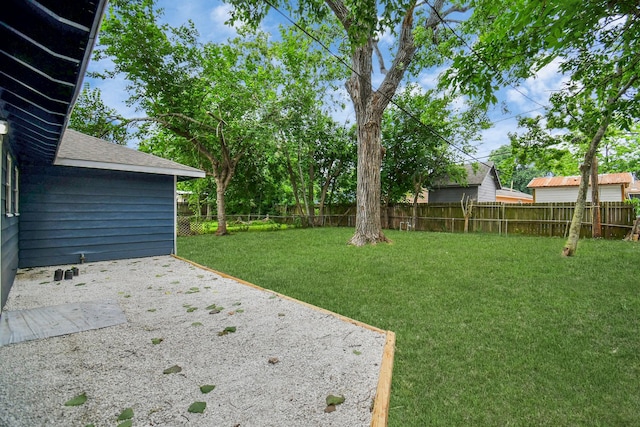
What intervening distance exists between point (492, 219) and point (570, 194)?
28.4 feet

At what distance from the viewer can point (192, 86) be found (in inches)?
445

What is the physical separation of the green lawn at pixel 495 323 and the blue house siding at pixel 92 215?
1.58 metres

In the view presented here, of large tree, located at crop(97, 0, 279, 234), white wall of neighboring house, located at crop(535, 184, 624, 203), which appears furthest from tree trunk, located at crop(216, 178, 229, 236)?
white wall of neighboring house, located at crop(535, 184, 624, 203)

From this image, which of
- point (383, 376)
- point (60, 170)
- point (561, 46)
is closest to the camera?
point (383, 376)

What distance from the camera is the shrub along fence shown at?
9.14 meters

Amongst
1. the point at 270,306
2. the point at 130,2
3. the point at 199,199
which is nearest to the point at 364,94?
the point at 270,306

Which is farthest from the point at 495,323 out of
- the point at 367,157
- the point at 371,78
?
the point at 371,78

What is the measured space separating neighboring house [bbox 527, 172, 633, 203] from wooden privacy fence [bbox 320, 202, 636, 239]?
7.52 metres

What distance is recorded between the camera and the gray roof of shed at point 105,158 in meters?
5.42

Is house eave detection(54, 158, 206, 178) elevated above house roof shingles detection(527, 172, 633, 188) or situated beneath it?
situated beneath

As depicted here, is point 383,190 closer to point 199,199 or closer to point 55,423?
point 199,199

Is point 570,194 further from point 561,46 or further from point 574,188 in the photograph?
point 561,46

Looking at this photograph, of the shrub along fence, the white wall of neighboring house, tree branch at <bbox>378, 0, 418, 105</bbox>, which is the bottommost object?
the shrub along fence

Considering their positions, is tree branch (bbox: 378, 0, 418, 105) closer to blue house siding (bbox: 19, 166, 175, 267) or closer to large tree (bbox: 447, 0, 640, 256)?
large tree (bbox: 447, 0, 640, 256)
